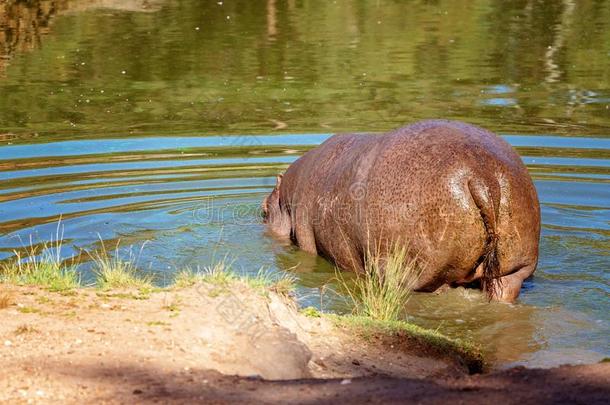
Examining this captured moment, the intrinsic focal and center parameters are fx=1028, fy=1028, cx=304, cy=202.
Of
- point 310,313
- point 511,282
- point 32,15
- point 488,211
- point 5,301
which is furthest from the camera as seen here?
point 32,15

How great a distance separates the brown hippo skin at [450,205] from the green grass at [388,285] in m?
0.09

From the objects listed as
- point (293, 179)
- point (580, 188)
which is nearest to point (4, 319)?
point (293, 179)

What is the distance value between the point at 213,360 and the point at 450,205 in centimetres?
272

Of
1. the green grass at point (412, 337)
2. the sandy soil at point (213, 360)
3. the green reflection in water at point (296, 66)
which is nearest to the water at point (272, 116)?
the green reflection in water at point (296, 66)

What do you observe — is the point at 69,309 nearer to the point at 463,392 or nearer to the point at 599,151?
the point at 463,392

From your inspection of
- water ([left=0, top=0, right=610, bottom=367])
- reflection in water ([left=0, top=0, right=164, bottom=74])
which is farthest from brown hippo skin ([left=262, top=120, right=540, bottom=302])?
reflection in water ([left=0, top=0, right=164, bottom=74])

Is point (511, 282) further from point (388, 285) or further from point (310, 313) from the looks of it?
point (310, 313)

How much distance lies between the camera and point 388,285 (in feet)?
26.9

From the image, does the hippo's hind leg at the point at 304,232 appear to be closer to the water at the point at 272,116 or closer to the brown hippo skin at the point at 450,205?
the water at the point at 272,116

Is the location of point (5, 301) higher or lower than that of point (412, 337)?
higher

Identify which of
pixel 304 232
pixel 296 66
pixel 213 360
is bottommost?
pixel 296 66

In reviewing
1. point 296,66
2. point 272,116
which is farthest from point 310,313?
point 296,66

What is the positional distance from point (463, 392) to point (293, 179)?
19.6 ft

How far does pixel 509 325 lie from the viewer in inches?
325
